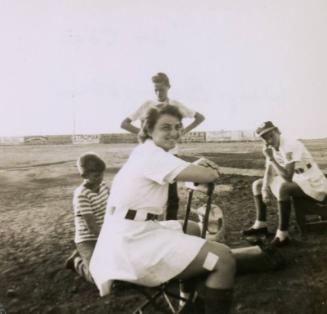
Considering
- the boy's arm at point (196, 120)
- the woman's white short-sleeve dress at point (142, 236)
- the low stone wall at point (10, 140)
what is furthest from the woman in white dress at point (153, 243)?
the low stone wall at point (10, 140)

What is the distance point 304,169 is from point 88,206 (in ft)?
6.00

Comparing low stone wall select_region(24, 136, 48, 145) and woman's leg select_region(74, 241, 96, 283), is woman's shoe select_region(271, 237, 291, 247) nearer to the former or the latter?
woman's leg select_region(74, 241, 96, 283)

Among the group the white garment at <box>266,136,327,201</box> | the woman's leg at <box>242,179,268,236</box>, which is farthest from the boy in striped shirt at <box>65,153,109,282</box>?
the white garment at <box>266,136,327,201</box>

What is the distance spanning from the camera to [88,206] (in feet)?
8.59

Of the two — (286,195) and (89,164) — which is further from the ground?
(89,164)

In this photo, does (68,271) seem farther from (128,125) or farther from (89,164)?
(128,125)

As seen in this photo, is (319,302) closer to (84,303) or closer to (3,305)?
(84,303)

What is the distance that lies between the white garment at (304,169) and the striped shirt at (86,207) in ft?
5.07

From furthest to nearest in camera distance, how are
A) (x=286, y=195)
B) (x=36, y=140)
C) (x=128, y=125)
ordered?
(x=36, y=140), (x=128, y=125), (x=286, y=195)

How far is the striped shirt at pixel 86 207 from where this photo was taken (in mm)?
2605

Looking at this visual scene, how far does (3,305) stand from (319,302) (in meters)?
1.92

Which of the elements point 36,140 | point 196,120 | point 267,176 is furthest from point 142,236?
point 36,140

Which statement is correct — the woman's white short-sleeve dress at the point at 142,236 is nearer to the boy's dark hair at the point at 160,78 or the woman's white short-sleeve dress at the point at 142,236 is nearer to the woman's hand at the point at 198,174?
the woman's hand at the point at 198,174

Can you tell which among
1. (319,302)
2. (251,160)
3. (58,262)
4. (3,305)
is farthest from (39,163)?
(319,302)
